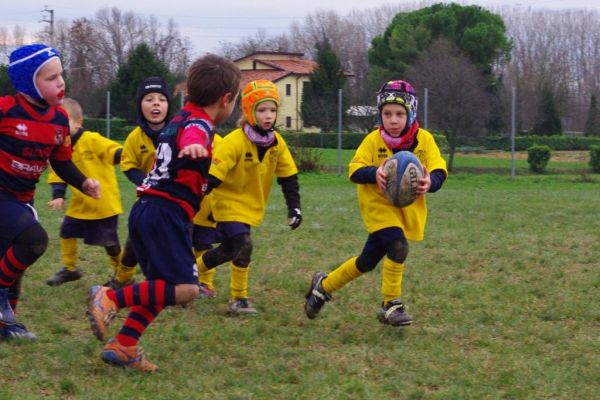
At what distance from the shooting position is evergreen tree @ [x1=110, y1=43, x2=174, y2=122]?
2616 cm

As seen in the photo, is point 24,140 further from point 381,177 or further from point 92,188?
point 381,177

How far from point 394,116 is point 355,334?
144 cm

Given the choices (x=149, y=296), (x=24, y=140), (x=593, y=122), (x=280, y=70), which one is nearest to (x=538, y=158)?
(x=24, y=140)

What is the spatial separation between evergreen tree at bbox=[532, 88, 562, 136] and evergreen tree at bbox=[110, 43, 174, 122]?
68.8 ft

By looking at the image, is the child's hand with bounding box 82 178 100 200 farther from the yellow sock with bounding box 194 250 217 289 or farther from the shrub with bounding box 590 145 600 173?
the shrub with bounding box 590 145 600 173

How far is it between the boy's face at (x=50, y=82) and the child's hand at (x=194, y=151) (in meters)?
1.21

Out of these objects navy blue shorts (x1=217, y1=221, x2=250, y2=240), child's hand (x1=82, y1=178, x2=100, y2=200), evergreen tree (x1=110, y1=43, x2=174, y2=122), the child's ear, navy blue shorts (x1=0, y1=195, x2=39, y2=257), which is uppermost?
evergreen tree (x1=110, y1=43, x2=174, y2=122)

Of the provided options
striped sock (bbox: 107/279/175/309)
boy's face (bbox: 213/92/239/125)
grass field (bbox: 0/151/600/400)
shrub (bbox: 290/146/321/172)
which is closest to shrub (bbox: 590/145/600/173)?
shrub (bbox: 290/146/321/172)

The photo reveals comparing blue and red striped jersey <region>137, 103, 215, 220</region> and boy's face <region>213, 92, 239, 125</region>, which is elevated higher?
boy's face <region>213, 92, 239, 125</region>

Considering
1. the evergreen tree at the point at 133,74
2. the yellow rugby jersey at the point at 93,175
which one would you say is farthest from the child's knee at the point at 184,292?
the evergreen tree at the point at 133,74

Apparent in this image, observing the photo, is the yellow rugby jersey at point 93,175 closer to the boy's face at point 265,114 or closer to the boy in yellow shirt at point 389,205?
the boy's face at point 265,114

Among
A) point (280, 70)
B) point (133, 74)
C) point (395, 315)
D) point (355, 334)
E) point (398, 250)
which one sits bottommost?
point (355, 334)

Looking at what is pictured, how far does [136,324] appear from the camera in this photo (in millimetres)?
4562

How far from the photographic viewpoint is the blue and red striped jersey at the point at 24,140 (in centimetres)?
494
